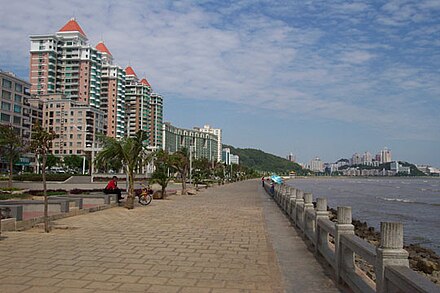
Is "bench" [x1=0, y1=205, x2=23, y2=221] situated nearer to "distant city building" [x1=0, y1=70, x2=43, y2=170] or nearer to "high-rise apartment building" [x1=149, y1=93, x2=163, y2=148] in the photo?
"distant city building" [x1=0, y1=70, x2=43, y2=170]

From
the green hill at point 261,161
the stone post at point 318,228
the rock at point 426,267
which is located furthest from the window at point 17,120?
the green hill at point 261,161

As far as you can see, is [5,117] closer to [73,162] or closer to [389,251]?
[73,162]

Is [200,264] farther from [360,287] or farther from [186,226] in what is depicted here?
[186,226]

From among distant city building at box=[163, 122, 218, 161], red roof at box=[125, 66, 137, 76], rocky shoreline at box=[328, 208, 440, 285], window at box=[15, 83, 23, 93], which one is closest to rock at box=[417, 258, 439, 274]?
rocky shoreline at box=[328, 208, 440, 285]

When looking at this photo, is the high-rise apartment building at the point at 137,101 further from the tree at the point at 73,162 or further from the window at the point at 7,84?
the window at the point at 7,84

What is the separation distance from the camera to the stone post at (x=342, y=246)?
514cm

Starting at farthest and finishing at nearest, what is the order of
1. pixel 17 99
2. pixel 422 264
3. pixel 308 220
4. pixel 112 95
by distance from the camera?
Result: pixel 112 95 < pixel 17 99 < pixel 422 264 < pixel 308 220

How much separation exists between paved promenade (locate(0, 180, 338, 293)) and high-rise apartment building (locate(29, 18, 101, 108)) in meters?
88.9

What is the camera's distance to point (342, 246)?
5250 mm

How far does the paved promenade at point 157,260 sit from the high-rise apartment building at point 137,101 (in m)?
88.2

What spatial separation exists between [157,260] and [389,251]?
403 centimetres

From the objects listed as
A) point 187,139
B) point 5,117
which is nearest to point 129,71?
point 187,139

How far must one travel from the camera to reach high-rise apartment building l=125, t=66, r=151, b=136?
3920 inches

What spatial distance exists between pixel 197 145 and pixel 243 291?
8817 centimetres
